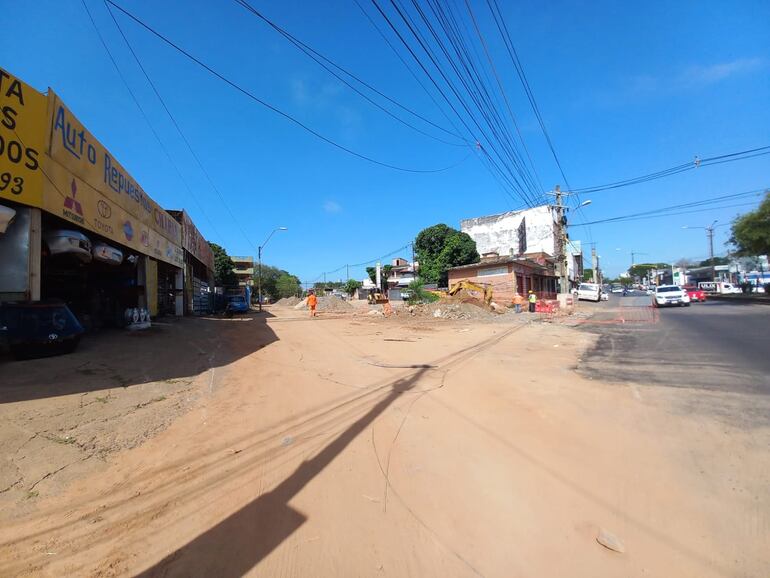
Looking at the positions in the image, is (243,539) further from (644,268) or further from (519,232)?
(644,268)

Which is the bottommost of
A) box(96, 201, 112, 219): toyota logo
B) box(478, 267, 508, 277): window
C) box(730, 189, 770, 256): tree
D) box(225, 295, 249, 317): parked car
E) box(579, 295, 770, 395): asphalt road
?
box(579, 295, 770, 395): asphalt road

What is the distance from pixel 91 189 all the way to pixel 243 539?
1020 centimetres

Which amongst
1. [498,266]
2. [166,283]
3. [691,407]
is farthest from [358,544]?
[498,266]

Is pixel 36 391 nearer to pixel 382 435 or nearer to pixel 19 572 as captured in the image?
pixel 19 572

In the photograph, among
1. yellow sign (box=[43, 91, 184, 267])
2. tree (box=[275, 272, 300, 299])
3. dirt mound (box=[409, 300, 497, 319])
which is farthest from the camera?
tree (box=[275, 272, 300, 299])

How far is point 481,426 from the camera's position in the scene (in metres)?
5.18

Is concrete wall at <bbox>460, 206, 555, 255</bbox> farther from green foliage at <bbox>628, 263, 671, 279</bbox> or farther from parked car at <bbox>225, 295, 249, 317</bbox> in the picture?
green foliage at <bbox>628, 263, 671, 279</bbox>

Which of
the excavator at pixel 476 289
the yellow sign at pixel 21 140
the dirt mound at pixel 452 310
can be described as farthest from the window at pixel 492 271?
the yellow sign at pixel 21 140

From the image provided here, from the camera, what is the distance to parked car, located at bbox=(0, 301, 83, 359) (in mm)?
7012

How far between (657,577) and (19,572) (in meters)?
4.10

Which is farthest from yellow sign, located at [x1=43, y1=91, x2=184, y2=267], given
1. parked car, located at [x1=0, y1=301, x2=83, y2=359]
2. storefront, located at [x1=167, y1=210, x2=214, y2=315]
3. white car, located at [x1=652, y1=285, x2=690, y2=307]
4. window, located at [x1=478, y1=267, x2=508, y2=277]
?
white car, located at [x1=652, y1=285, x2=690, y2=307]

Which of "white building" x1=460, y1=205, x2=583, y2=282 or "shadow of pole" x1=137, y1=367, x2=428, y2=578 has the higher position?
"white building" x1=460, y1=205, x2=583, y2=282

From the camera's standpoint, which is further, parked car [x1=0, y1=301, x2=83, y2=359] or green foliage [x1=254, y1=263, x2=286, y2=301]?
green foliage [x1=254, y1=263, x2=286, y2=301]

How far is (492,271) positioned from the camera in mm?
34875
